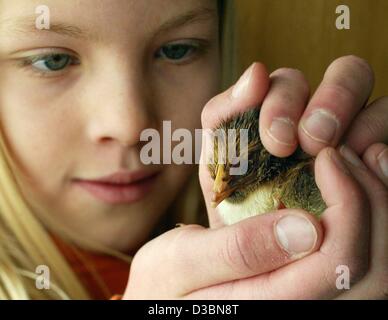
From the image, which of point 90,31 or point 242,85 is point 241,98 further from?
point 90,31

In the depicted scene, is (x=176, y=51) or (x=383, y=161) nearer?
(x=383, y=161)

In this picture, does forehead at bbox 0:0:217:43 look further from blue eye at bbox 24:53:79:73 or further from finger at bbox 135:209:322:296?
finger at bbox 135:209:322:296

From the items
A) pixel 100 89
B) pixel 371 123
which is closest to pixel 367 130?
pixel 371 123

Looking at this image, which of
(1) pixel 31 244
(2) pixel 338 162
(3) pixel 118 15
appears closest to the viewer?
(2) pixel 338 162

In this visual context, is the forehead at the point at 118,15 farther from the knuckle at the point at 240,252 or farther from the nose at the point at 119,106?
the knuckle at the point at 240,252

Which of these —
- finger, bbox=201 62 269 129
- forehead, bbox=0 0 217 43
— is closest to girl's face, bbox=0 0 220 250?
forehead, bbox=0 0 217 43
